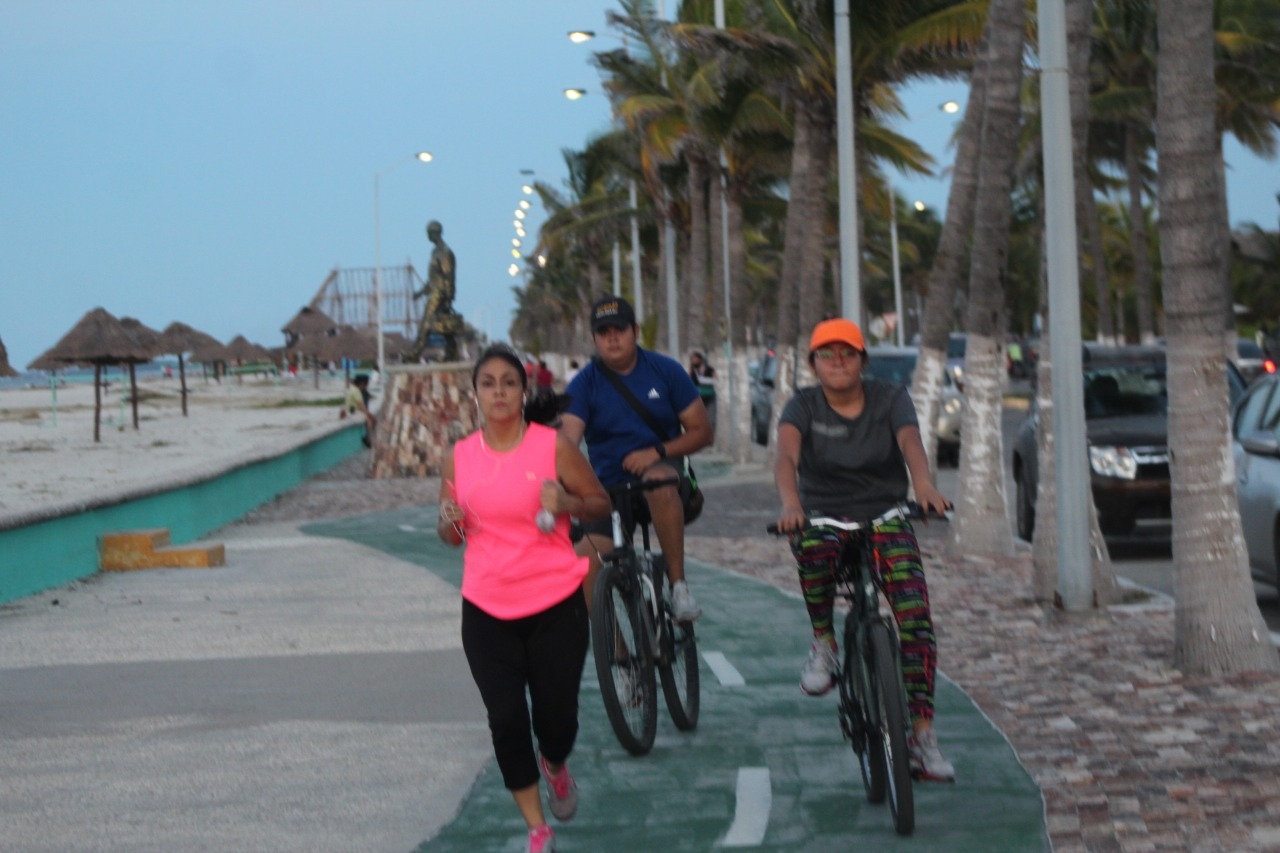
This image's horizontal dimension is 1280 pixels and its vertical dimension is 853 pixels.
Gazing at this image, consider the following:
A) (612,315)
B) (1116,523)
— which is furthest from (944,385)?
(612,315)

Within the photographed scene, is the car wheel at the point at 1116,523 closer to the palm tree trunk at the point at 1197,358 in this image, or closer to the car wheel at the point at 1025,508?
the car wheel at the point at 1025,508

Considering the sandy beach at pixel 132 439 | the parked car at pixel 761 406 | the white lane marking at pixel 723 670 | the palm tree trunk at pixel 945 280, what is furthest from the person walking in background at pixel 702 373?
the white lane marking at pixel 723 670

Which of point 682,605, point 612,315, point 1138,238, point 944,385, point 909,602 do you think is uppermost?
point 1138,238

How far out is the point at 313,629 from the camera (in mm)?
11469

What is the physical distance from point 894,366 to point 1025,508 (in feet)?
41.3

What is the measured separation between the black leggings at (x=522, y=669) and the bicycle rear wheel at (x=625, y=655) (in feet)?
3.42

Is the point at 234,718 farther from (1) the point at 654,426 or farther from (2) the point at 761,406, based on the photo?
(2) the point at 761,406

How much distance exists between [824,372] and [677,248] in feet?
141

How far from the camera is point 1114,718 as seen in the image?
26.1ft

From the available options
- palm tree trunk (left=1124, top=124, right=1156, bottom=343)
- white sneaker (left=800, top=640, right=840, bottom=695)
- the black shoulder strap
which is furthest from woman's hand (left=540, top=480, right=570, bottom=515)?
palm tree trunk (left=1124, top=124, right=1156, bottom=343)

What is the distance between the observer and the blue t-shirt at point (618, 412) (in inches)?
303

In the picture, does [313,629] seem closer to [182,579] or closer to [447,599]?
[447,599]

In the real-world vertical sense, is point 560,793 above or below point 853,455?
below

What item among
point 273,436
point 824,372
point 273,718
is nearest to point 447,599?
point 273,718
